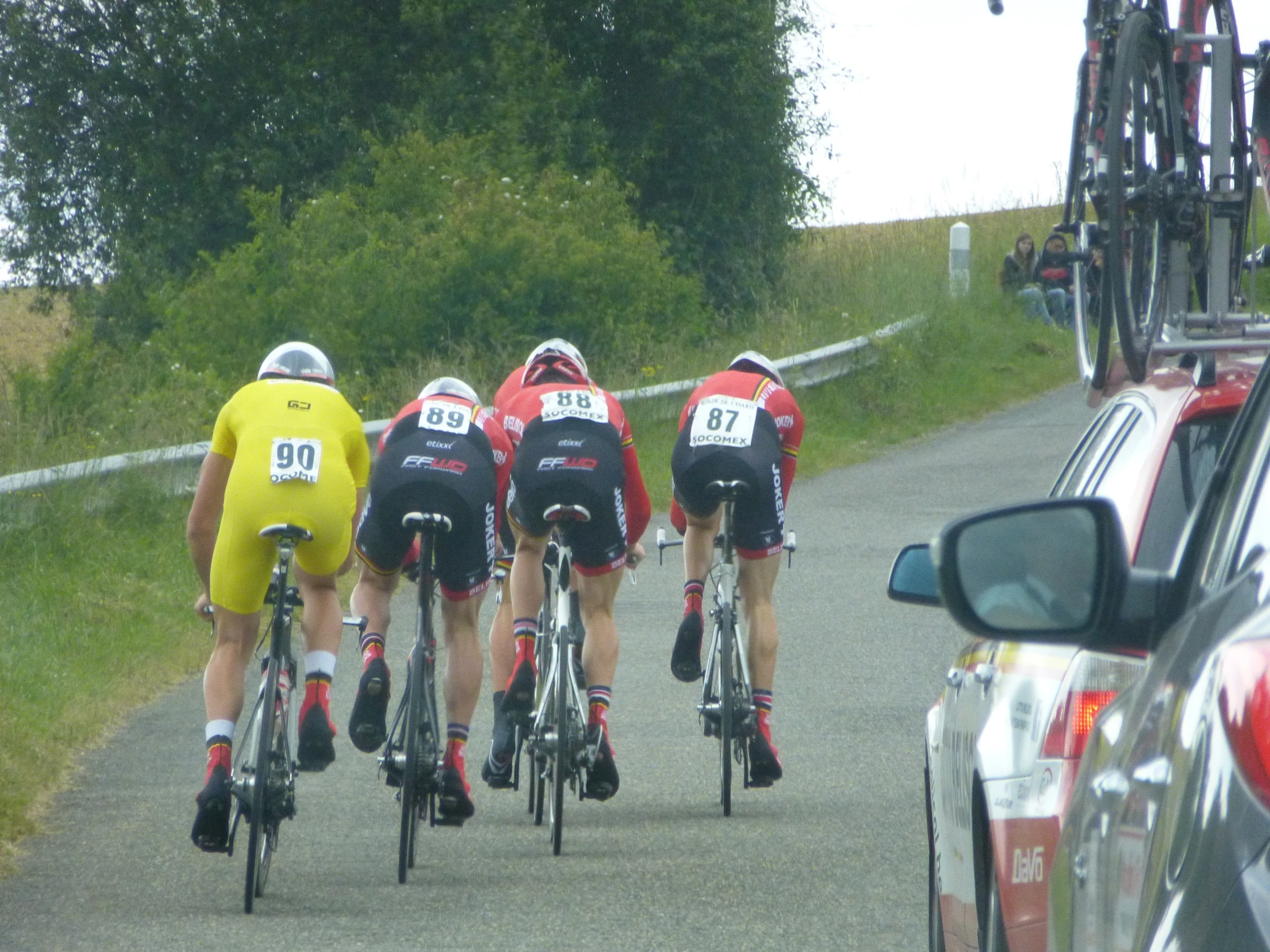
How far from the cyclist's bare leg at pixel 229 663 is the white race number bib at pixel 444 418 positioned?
0.99m

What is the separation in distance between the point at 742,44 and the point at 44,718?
24464 millimetres

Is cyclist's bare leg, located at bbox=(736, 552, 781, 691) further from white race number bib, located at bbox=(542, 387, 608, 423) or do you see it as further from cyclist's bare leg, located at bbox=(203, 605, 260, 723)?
cyclist's bare leg, located at bbox=(203, 605, 260, 723)

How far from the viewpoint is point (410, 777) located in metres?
7.40

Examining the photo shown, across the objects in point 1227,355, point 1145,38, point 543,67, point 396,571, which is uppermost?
point 543,67

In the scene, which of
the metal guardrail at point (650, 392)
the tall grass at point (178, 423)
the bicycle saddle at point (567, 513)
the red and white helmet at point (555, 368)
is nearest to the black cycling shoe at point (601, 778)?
the bicycle saddle at point (567, 513)

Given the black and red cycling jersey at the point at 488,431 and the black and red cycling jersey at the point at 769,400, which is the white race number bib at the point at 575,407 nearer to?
the black and red cycling jersey at the point at 488,431

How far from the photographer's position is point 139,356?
25297mm

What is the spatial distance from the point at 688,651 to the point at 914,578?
479 cm

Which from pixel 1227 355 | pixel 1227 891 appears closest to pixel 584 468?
pixel 1227 355

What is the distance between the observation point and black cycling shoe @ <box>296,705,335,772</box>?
288 inches

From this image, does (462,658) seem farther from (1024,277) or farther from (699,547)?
(1024,277)

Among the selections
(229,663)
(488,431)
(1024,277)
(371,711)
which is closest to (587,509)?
(488,431)

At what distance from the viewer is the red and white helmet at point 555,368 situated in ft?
29.5

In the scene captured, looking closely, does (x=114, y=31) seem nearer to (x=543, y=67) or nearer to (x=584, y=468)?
(x=543, y=67)
